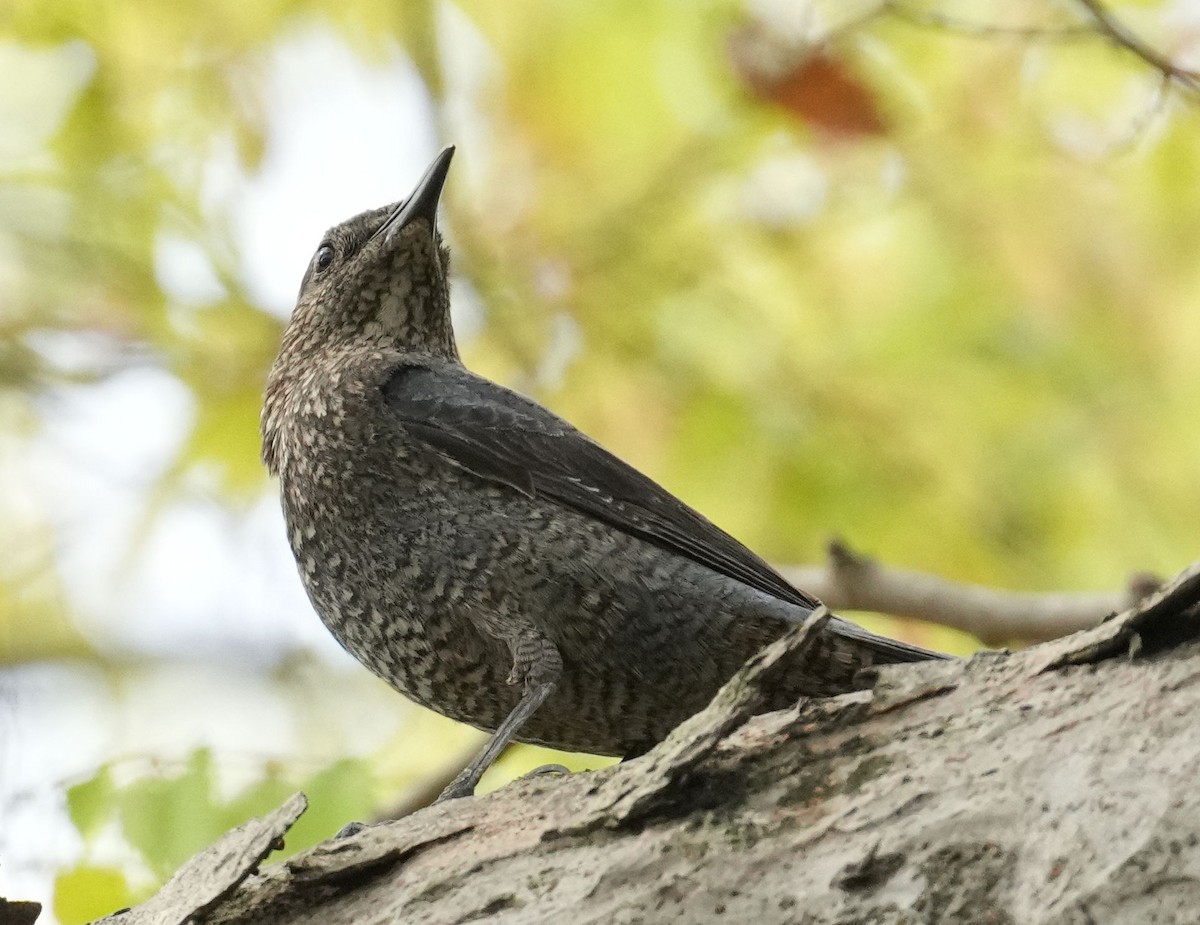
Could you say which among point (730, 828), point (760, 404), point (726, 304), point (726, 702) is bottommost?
point (730, 828)

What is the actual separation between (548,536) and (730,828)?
3.70ft

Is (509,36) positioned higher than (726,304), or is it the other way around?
(509,36)

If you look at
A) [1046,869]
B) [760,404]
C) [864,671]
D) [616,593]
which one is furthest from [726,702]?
[760,404]

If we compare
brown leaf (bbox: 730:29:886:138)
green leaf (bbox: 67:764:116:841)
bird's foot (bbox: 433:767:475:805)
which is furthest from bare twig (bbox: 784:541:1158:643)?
brown leaf (bbox: 730:29:886:138)

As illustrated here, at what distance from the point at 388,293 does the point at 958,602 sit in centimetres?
191

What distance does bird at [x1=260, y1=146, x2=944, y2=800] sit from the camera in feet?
10.4

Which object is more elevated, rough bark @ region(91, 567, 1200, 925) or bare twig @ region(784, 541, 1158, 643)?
bare twig @ region(784, 541, 1158, 643)

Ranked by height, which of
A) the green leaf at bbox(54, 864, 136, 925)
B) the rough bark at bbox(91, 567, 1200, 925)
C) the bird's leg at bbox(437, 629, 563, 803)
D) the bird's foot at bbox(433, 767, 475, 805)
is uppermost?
the green leaf at bbox(54, 864, 136, 925)

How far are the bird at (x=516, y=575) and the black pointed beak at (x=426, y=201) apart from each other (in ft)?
2.28

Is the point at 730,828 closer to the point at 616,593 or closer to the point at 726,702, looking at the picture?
the point at 726,702

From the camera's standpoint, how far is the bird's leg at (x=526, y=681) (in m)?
3.08

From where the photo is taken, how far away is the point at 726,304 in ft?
19.6

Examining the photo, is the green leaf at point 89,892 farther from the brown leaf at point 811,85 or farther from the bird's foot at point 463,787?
the brown leaf at point 811,85

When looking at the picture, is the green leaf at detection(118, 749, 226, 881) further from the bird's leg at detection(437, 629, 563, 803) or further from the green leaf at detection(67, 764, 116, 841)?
the bird's leg at detection(437, 629, 563, 803)
